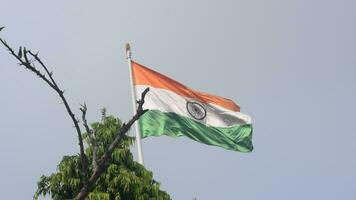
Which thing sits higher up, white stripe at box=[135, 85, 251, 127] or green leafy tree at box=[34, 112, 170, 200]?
white stripe at box=[135, 85, 251, 127]

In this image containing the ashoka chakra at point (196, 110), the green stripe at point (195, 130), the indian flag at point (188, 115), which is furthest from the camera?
the ashoka chakra at point (196, 110)

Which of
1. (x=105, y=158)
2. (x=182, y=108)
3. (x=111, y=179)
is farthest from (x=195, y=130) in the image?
(x=105, y=158)

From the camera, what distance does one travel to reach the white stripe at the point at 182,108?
20094 millimetres

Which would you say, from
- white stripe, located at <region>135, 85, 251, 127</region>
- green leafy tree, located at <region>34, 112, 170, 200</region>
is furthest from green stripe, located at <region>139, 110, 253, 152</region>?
green leafy tree, located at <region>34, 112, 170, 200</region>

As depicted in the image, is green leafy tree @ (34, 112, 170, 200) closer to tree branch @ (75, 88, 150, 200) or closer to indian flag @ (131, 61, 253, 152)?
indian flag @ (131, 61, 253, 152)

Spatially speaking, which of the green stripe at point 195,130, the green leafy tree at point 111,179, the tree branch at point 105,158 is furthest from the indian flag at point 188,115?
the tree branch at point 105,158

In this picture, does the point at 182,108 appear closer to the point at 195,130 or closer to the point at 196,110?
the point at 196,110

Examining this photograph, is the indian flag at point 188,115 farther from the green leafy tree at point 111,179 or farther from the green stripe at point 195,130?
the green leafy tree at point 111,179

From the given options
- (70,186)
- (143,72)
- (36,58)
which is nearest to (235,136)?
(143,72)

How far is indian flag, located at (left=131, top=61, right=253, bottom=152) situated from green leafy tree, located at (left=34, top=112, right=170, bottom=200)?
1973 mm

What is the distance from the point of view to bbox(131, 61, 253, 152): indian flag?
64.4 feet

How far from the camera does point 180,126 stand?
20.1 meters

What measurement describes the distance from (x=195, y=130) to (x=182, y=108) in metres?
1.01

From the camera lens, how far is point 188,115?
67.9ft
